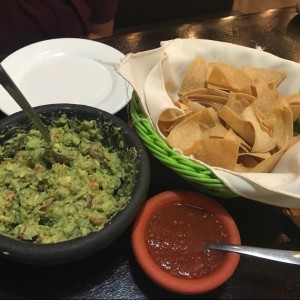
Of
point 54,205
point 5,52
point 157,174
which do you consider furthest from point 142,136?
point 5,52

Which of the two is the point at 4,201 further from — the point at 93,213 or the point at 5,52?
the point at 5,52

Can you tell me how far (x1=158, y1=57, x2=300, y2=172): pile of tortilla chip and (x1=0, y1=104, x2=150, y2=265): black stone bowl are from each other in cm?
11

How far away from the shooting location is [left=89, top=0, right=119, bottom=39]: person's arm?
1.72m

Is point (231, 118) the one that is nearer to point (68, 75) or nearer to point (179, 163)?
point (179, 163)

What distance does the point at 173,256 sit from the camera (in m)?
0.91

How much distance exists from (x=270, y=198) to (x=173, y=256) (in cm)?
26

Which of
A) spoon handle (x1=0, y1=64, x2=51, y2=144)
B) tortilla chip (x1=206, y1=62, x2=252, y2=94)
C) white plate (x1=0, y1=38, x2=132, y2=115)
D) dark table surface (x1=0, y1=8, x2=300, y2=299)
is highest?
spoon handle (x1=0, y1=64, x2=51, y2=144)

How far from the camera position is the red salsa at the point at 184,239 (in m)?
0.90

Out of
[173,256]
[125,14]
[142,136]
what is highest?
[142,136]

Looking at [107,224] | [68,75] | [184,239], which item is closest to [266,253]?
[184,239]

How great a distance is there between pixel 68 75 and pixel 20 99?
1.52 ft

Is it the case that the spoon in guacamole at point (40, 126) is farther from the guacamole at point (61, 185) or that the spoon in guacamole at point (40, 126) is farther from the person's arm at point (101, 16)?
the person's arm at point (101, 16)

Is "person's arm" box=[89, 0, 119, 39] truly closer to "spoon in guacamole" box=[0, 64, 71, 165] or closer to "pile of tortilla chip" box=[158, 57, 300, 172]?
"pile of tortilla chip" box=[158, 57, 300, 172]

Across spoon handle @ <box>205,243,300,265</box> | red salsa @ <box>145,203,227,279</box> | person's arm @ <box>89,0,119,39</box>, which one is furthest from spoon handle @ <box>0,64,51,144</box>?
person's arm @ <box>89,0,119,39</box>
